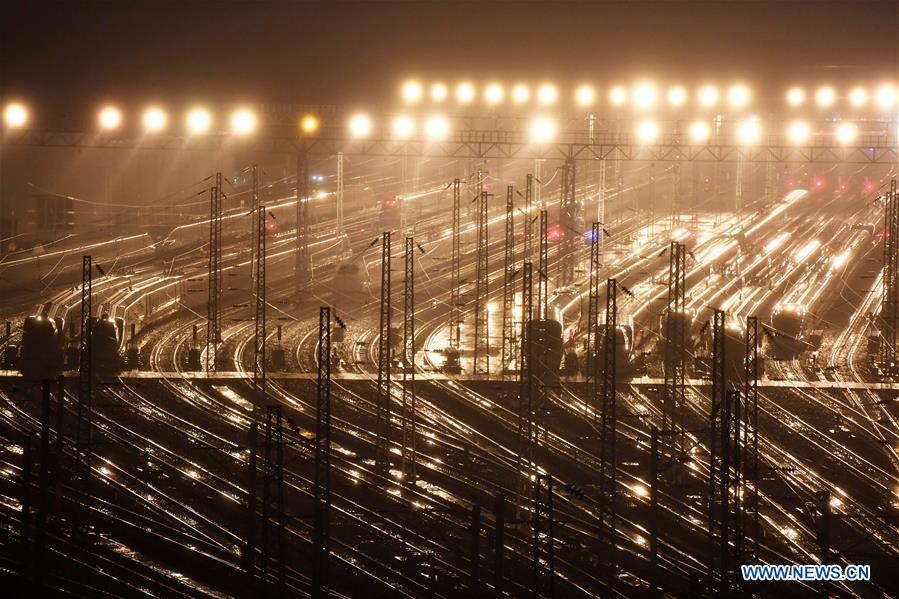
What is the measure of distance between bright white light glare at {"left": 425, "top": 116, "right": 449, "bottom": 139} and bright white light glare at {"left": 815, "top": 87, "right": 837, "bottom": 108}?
36.5ft

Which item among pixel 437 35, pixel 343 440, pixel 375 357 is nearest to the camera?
pixel 343 440

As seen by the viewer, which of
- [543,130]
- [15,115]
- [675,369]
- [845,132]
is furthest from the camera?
[845,132]

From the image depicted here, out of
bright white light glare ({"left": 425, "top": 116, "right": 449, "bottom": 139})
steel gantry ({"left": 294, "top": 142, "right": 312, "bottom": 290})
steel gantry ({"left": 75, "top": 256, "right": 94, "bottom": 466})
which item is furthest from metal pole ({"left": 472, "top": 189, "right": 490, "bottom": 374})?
steel gantry ({"left": 75, "top": 256, "right": 94, "bottom": 466})

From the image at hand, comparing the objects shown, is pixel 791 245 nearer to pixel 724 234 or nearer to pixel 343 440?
pixel 724 234

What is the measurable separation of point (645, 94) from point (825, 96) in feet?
17.7

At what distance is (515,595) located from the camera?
18.8m

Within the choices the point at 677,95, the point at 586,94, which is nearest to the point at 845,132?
the point at 677,95

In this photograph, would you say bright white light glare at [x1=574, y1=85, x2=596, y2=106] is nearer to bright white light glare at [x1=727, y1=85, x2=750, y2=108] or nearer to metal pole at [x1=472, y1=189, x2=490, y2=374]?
bright white light glare at [x1=727, y1=85, x2=750, y2=108]

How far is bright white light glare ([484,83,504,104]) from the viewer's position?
128ft

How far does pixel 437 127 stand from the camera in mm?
38188

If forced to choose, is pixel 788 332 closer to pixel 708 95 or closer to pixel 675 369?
pixel 708 95

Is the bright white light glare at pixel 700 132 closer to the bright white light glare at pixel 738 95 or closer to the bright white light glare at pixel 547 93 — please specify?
the bright white light glare at pixel 738 95

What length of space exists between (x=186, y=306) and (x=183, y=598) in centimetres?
2191

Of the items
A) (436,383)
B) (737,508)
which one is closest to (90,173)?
(436,383)
